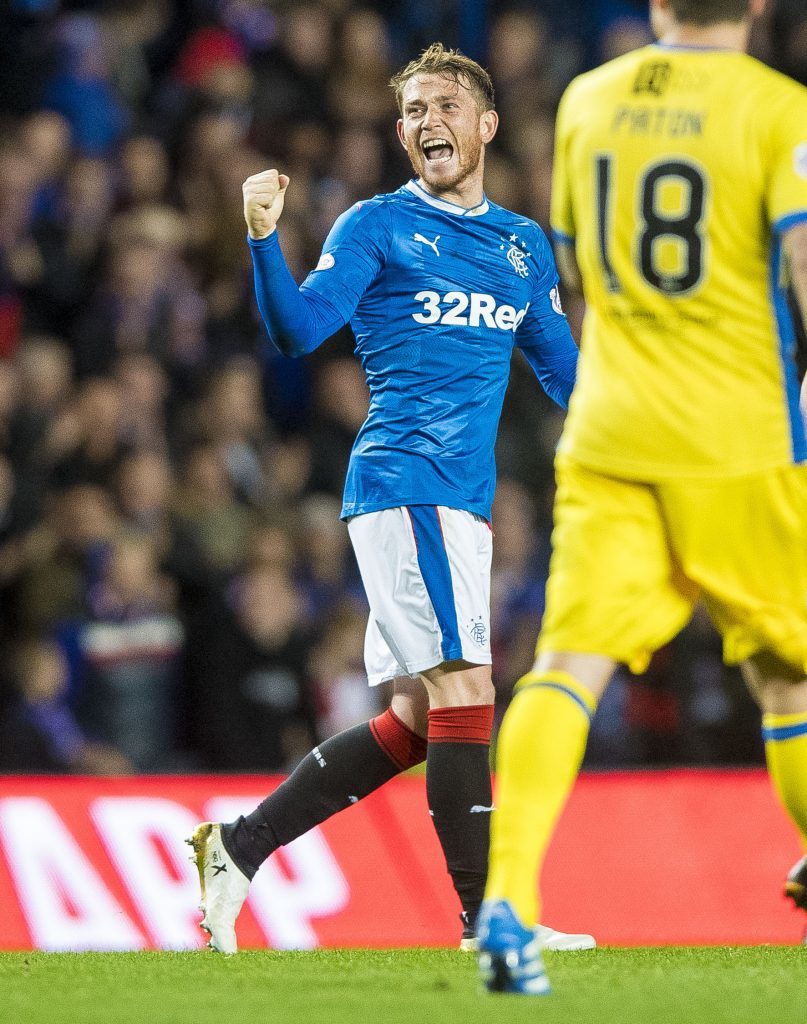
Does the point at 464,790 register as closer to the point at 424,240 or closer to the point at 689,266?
the point at 424,240

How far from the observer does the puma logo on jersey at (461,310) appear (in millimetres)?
4738

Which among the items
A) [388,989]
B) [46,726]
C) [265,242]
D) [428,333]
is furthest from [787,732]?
[46,726]

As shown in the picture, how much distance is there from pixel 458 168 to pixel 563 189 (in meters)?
1.20

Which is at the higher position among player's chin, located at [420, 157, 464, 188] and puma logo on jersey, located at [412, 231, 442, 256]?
player's chin, located at [420, 157, 464, 188]

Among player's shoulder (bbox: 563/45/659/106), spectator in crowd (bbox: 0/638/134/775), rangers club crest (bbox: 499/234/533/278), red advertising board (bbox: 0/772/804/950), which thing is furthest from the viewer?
spectator in crowd (bbox: 0/638/134/775)

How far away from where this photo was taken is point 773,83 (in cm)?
342

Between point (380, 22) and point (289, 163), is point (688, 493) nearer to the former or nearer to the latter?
point (289, 163)

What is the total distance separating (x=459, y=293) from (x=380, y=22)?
6.07 meters

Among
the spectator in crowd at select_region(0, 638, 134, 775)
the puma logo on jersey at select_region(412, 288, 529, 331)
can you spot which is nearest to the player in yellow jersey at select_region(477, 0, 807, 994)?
the puma logo on jersey at select_region(412, 288, 529, 331)

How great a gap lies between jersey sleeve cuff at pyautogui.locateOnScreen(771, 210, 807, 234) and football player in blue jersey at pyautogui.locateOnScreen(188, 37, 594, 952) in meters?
1.39

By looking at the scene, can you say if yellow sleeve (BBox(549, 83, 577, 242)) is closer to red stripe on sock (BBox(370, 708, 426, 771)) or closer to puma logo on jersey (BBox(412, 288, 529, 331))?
puma logo on jersey (BBox(412, 288, 529, 331))

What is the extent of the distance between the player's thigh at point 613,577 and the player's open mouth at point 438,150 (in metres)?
1.56

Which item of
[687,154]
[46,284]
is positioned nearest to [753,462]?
[687,154]

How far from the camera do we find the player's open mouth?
4.80 meters
